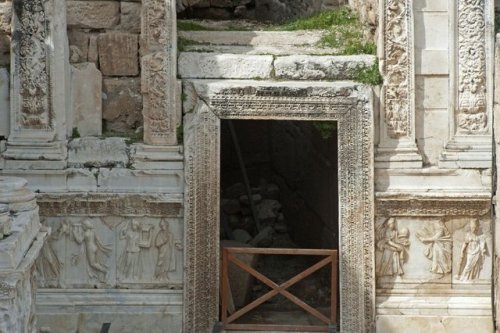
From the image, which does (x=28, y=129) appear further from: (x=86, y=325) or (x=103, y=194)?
(x=86, y=325)

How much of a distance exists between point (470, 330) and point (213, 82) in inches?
135

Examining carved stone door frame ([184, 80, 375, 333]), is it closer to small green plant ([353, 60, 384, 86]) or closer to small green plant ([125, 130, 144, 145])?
small green plant ([353, 60, 384, 86])

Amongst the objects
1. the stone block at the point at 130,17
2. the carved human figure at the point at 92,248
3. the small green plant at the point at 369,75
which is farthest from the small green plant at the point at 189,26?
the carved human figure at the point at 92,248

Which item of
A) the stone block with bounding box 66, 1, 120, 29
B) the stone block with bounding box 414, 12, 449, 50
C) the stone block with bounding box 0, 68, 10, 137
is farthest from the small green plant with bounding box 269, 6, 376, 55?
the stone block with bounding box 0, 68, 10, 137

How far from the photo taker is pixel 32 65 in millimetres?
10258

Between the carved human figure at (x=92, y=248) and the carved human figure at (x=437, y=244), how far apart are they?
3040mm

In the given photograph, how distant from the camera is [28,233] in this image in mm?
8328

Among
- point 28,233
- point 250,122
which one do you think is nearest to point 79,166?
point 28,233

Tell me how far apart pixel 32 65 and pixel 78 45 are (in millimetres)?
528

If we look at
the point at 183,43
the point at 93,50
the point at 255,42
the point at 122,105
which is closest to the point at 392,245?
the point at 255,42

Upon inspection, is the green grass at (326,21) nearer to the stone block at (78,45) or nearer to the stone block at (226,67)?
the stone block at (226,67)

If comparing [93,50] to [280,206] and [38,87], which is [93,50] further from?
[280,206]

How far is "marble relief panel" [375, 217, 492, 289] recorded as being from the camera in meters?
10.3

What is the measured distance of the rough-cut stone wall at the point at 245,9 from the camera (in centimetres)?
1311
